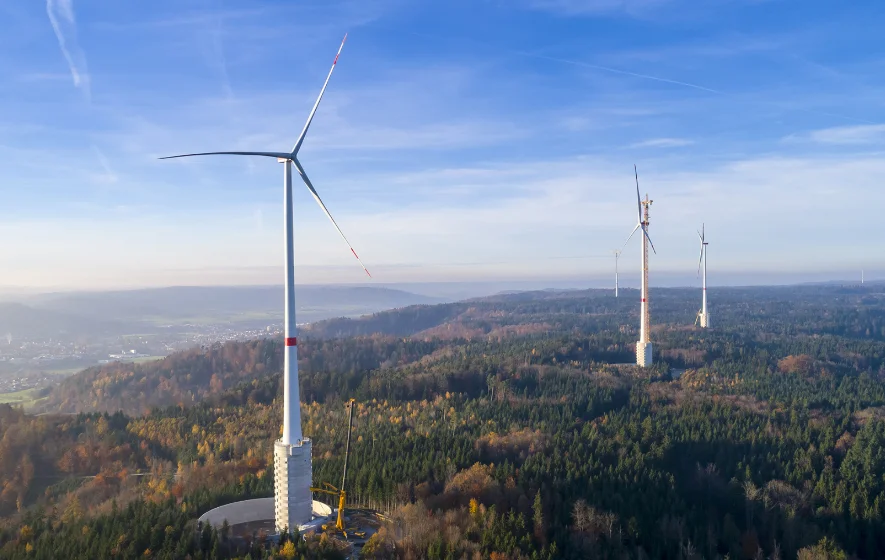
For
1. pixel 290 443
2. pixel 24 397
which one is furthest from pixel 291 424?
pixel 24 397

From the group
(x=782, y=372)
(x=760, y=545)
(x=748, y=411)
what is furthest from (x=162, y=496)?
(x=782, y=372)

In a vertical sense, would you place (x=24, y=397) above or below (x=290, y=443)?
below

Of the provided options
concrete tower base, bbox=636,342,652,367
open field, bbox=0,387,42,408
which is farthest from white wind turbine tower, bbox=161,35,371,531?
open field, bbox=0,387,42,408

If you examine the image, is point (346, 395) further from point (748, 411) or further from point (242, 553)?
point (242, 553)

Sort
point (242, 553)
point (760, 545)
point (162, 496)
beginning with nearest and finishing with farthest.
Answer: point (242, 553) → point (760, 545) → point (162, 496)

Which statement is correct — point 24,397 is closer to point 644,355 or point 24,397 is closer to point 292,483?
point 644,355

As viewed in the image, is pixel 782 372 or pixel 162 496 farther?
pixel 782 372

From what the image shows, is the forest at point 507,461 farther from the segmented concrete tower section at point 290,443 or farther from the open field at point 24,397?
the open field at point 24,397
